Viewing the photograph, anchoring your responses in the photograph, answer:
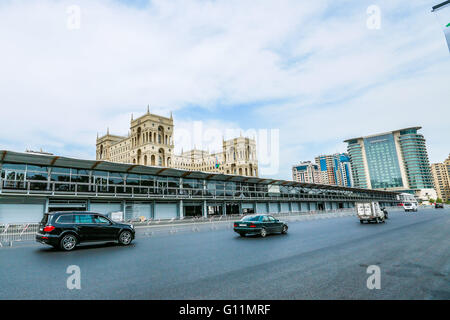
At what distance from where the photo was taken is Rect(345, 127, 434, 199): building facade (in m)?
163

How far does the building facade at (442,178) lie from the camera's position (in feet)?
633

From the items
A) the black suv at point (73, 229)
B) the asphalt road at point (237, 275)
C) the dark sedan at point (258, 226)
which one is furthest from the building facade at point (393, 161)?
the black suv at point (73, 229)

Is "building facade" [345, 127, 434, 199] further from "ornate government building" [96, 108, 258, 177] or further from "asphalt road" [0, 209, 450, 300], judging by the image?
"asphalt road" [0, 209, 450, 300]

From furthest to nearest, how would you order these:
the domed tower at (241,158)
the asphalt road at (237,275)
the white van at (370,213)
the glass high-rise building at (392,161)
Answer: the glass high-rise building at (392,161), the domed tower at (241,158), the white van at (370,213), the asphalt road at (237,275)

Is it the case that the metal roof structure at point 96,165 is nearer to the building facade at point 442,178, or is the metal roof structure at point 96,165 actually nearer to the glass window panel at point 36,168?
the glass window panel at point 36,168

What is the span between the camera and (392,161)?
567 ft

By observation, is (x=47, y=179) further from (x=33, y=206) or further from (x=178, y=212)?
(x=178, y=212)

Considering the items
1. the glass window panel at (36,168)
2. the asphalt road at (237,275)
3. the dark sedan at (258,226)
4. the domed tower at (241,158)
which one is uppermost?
the domed tower at (241,158)

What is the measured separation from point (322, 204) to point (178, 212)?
42622 mm

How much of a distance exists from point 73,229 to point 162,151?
8343 cm

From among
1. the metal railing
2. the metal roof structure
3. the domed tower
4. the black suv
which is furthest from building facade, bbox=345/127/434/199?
the black suv

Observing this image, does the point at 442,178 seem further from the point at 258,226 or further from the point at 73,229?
the point at 73,229
